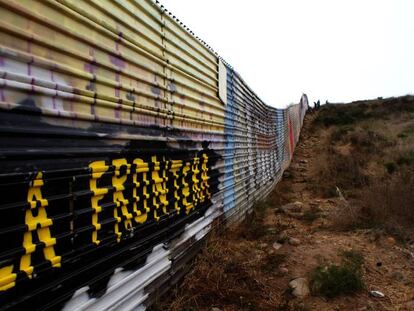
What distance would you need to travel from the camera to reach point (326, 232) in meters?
5.86

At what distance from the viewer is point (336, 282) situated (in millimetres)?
3791

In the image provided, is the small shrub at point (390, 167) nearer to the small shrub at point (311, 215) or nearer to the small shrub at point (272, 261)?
the small shrub at point (311, 215)

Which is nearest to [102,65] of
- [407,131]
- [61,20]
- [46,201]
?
[61,20]

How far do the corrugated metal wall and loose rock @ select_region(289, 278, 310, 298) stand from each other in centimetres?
110

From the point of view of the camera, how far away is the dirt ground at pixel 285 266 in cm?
354

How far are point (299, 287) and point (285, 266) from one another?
23.2 inches

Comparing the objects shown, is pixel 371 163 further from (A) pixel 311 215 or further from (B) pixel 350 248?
(B) pixel 350 248

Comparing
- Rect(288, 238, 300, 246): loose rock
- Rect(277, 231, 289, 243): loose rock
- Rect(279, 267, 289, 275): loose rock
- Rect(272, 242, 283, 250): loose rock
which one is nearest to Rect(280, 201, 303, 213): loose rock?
Rect(277, 231, 289, 243): loose rock

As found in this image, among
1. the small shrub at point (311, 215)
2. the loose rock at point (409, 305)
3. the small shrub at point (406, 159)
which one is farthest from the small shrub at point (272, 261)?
the small shrub at point (406, 159)

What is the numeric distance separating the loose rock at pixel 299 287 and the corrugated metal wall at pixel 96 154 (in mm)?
1099

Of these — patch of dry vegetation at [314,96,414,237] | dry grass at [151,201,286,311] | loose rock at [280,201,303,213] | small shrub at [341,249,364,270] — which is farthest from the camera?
loose rock at [280,201,303,213]

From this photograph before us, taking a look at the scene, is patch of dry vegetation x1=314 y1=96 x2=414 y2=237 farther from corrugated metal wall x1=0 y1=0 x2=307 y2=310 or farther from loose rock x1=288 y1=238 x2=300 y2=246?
corrugated metal wall x1=0 y1=0 x2=307 y2=310

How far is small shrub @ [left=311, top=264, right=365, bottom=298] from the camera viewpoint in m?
3.72

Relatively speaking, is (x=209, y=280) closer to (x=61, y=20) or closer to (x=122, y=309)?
(x=122, y=309)
